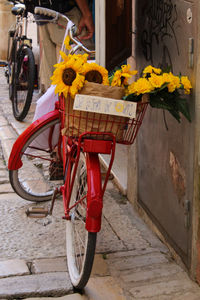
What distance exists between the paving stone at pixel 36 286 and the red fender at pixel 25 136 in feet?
3.59

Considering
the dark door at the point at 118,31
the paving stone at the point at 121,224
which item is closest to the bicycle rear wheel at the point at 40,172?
the paving stone at the point at 121,224

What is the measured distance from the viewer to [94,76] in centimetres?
267

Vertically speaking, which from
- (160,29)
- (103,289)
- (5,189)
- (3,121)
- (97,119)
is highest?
(160,29)

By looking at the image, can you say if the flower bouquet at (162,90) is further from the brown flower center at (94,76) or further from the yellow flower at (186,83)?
the brown flower center at (94,76)

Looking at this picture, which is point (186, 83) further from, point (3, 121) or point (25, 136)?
point (3, 121)

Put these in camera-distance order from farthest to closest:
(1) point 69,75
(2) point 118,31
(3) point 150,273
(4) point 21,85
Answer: (4) point 21,85, (2) point 118,31, (3) point 150,273, (1) point 69,75

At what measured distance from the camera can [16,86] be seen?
291 inches

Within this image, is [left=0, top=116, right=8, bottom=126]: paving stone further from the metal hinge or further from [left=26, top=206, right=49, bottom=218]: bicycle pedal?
the metal hinge

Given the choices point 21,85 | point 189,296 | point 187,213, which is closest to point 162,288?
point 189,296

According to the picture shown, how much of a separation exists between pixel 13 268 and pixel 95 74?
135cm

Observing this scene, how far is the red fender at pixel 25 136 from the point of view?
382cm

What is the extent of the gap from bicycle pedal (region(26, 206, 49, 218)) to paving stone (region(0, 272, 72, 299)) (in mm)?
881

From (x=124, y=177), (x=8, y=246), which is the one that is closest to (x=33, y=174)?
(x=124, y=177)

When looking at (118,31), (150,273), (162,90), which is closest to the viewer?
(162,90)
